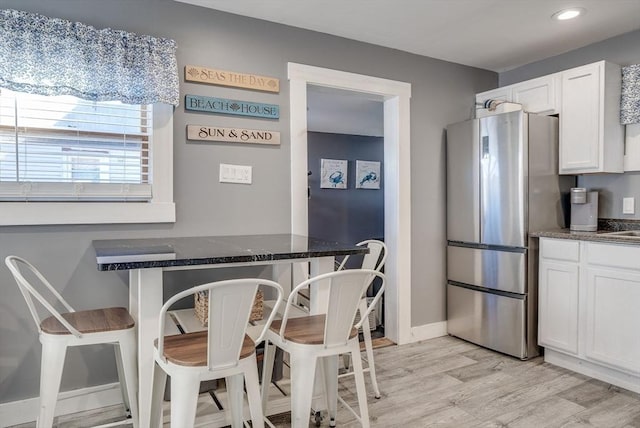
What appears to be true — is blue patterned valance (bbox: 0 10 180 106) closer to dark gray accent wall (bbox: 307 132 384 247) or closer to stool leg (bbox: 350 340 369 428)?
stool leg (bbox: 350 340 369 428)

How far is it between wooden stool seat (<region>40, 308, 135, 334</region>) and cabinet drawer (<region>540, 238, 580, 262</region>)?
104 inches

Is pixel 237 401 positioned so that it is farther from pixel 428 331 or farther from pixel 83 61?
pixel 428 331

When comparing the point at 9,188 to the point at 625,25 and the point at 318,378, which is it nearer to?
the point at 318,378

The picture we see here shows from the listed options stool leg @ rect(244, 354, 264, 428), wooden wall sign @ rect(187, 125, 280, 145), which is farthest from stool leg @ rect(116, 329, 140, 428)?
wooden wall sign @ rect(187, 125, 280, 145)

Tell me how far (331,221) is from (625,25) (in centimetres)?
404

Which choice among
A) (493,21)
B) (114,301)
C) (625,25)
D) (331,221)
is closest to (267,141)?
(114,301)

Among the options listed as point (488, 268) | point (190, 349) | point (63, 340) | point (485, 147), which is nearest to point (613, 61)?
point (485, 147)

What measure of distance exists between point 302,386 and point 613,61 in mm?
3170

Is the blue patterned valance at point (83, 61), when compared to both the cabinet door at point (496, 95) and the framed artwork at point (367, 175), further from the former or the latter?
the framed artwork at point (367, 175)

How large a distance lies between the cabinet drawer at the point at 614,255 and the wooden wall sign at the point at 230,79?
229 cm

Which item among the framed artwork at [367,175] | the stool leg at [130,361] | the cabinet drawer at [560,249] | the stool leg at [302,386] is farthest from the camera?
the framed artwork at [367,175]

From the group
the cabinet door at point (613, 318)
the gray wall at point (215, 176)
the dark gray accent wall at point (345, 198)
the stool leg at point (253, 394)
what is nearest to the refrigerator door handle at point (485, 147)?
the gray wall at point (215, 176)

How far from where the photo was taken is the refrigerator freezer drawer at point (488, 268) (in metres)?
3.03

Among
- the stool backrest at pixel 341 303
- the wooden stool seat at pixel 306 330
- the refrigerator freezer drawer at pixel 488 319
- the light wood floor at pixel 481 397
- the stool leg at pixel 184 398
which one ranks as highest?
the stool backrest at pixel 341 303
